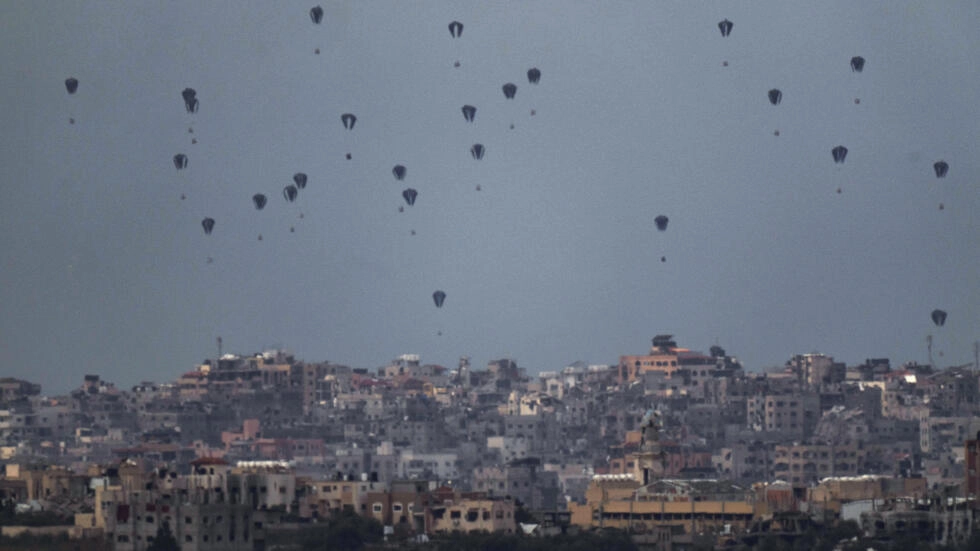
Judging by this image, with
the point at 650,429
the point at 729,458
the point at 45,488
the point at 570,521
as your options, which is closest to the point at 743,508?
the point at 570,521

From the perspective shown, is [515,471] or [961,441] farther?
[961,441]

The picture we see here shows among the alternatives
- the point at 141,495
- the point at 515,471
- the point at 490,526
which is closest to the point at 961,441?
the point at 515,471

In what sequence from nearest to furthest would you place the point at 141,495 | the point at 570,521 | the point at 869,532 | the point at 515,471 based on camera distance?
1. the point at 141,495
2. the point at 869,532
3. the point at 570,521
4. the point at 515,471

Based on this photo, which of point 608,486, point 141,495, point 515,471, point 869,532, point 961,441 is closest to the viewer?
point 141,495

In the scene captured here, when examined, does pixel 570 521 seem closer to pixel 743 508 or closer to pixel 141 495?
pixel 743 508

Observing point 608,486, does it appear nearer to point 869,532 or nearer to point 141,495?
point 869,532

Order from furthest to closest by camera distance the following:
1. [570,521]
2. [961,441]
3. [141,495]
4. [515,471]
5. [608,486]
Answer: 1. [961,441]
2. [515,471]
3. [608,486]
4. [570,521]
5. [141,495]

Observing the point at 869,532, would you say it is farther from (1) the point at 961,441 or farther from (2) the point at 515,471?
(1) the point at 961,441

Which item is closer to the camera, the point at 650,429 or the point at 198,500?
the point at 198,500
